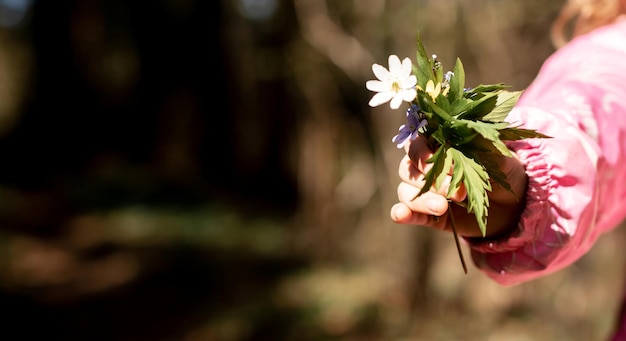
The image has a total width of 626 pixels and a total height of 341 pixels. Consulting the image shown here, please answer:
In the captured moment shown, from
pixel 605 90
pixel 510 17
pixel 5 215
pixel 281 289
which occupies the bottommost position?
pixel 605 90

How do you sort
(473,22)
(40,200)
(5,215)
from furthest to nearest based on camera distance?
(40,200) < (5,215) < (473,22)

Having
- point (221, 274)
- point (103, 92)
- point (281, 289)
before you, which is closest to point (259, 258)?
point (221, 274)

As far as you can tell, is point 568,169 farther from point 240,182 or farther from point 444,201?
point 240,182

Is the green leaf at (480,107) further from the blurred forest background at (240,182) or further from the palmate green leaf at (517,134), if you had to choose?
the blurred forest background at (240,182)

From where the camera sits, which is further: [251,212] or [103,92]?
[103,92]

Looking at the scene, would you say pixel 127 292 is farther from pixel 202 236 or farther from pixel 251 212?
pixel 251 212

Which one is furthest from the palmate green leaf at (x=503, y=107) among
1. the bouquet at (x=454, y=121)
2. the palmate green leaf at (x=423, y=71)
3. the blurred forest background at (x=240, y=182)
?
the blurred forest background at (x=240, y=182)
